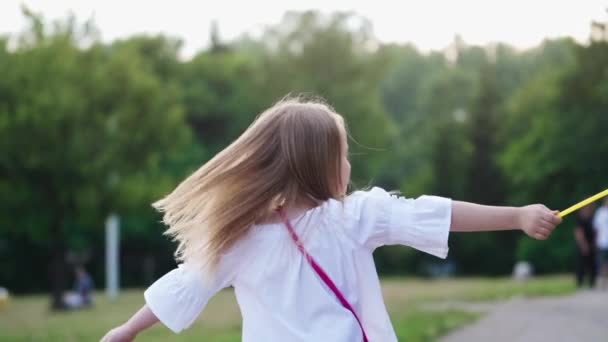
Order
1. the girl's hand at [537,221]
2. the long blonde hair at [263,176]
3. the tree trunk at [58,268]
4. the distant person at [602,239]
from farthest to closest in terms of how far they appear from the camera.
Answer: the tree trunk at [58,268] → the distant person at [602,239] → the long blonde hair at [263,176] → the girl's hand at [537,221]

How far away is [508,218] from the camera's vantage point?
11.8 feet

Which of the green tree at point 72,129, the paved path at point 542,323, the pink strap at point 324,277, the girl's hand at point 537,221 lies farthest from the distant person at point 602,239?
the pink strap at point 324,277

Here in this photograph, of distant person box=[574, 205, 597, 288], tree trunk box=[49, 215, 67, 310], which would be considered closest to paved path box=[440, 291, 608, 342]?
distant person box=[574, 205, 597, 288]

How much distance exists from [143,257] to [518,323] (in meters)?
50.4

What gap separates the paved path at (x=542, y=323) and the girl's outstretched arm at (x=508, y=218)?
25.9ft

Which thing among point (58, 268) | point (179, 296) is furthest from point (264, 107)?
point (179, 296)

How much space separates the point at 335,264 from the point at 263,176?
0.37 m

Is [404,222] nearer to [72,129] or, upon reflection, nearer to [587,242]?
[587,242]

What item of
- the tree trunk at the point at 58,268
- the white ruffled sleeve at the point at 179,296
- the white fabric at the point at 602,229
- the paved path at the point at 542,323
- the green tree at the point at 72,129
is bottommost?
the paved path at the point at 542,323

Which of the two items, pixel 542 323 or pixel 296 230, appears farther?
pixel 542 323

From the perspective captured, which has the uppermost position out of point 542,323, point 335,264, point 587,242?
point 587,242

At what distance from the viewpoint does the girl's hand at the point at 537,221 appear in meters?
3.57

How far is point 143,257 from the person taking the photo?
205ft

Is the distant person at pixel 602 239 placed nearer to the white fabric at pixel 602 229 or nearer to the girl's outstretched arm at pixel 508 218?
the white fabric at pixel 602 229
